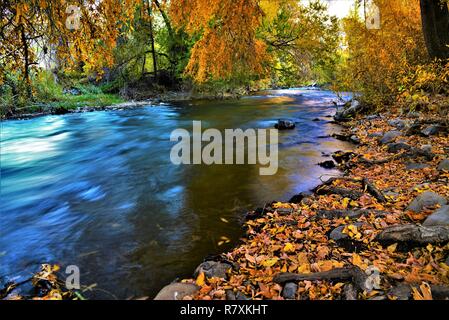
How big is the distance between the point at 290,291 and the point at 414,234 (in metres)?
1.40

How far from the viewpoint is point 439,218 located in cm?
336

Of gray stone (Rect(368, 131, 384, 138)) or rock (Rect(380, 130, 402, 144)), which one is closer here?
rock (Rect(380, 130, 402, 144))

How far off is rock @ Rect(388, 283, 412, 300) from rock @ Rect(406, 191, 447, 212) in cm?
162

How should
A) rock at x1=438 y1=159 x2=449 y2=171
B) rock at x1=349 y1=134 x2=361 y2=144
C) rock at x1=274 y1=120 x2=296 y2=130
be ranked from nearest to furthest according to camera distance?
rock at x1=438 y1=159 x2=449 y2=171, rock at x1=349 y1=134 x2=361 y2=144, rock at x1=274 y1=120 x2=296 y2=130

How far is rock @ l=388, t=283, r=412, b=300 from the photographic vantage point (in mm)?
2508

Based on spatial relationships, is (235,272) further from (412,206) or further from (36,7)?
(36,7)

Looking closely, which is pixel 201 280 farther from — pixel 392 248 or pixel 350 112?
pixel 350 112

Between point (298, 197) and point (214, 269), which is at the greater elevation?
point (298, 197)

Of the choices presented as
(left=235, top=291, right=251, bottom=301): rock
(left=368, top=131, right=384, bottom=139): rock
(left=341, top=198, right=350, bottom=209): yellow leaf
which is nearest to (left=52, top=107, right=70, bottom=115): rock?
(left=368, top=131, right=384, bottom=139): rock

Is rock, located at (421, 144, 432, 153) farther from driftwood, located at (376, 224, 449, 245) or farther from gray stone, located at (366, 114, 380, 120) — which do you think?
gray stone, located at (366, 114, 380, 120)

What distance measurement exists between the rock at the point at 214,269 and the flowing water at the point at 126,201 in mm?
316

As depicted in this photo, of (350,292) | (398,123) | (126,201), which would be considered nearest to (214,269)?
(350,292)

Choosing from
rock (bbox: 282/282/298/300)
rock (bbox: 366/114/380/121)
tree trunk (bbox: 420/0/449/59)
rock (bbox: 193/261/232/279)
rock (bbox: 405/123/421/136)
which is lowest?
rock (bbox: 193/261/232/279)
